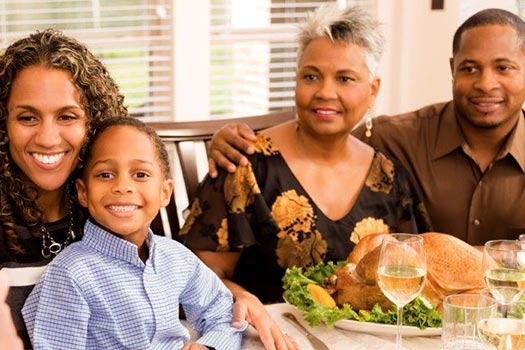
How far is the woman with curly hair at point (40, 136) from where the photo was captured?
1.88 m

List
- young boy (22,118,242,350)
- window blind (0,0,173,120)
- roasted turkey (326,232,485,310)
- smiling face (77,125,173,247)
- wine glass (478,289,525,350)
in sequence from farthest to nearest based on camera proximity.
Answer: window blind (0,0,173,120) < roasted turkey (326,232,485,310) < smiling face (77,125,173,247) < young boy (22,118,242,350) < wine glass (478,289,525,350)

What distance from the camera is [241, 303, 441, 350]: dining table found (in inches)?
71.9

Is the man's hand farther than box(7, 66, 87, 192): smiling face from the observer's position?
Yes

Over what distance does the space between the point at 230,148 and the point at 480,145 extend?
77 centimetres

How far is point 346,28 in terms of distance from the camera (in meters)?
2.35

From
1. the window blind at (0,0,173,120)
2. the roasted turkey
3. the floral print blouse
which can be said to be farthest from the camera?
the window blind at (0,0,173,120)

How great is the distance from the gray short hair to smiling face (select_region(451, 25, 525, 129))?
36 centimetres

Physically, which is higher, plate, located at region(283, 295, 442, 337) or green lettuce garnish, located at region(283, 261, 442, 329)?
green lettuce garnish, located at region(283, 261, 442, 329)

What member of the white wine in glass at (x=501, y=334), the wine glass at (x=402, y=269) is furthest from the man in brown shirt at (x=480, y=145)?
the white wine in glass at (x=501, y=334)

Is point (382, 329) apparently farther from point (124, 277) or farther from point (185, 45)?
point (185, 45)

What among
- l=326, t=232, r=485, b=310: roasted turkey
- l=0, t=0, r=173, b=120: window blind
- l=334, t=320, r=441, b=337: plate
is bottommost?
l=334, t=320, r=441, b=337: plate

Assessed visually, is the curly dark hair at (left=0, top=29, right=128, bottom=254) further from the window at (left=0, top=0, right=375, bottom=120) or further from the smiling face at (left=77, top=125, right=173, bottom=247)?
the window at (left=0, top=0, right=375, bottom=120)

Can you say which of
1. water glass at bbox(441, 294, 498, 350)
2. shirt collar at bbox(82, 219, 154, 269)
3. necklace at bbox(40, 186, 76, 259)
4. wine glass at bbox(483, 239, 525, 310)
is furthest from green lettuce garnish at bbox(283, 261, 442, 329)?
necklace at bbox(40, 186, 76, 259)

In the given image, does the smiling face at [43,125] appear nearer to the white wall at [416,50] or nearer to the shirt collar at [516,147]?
the shirt collar at [516,147]
